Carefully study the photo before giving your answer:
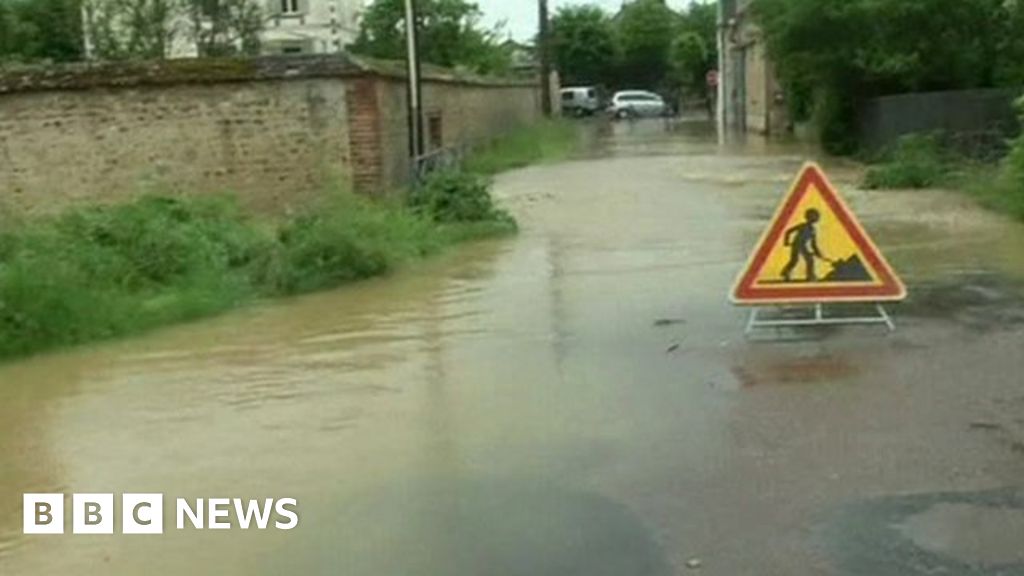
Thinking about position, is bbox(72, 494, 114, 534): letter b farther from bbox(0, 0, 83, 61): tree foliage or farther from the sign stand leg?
bbox(0, 0, 83, 61): tree foliage

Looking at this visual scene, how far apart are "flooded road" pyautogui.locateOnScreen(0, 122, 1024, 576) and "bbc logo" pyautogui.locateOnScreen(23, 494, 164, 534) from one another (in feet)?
0.35

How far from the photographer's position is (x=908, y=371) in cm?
1011

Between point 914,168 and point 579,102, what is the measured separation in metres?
56.3

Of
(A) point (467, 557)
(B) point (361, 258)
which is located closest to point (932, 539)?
(A) point (467, 557)

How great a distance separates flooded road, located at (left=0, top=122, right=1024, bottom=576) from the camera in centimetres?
672

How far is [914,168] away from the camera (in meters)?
26.3

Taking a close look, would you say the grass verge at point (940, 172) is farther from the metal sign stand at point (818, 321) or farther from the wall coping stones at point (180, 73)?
the metal sign stand at point (818, 321)

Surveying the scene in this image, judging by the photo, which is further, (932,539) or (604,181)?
(604,181)

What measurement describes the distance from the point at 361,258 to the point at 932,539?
10348mm

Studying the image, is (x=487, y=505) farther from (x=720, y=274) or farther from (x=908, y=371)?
(x=720, y=274)

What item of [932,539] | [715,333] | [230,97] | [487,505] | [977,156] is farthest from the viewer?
[977,156]

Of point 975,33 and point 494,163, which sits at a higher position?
point 975,33

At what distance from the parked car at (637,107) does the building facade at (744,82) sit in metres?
13.5

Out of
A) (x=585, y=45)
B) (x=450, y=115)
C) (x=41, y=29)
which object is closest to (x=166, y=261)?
(x=450, y=115)
